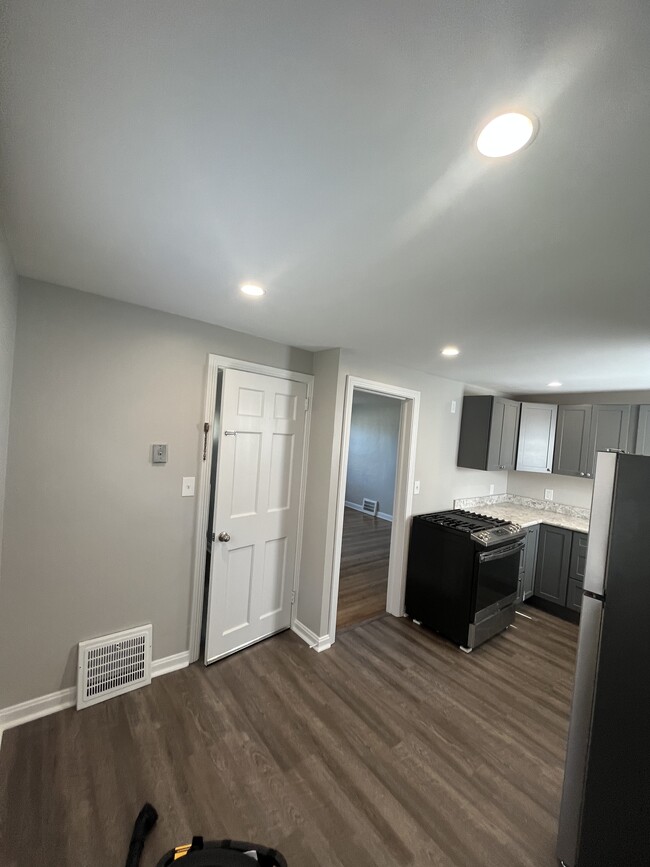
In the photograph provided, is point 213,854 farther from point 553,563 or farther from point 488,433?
point 553,563

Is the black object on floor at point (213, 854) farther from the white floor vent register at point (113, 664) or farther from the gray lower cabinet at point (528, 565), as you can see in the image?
Result: the gray lower cabinet at point (528, 565)

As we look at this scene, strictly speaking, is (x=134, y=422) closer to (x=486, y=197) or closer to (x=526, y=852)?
(x=486, y=197)

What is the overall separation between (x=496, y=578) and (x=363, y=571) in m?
1.79

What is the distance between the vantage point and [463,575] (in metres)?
2.76

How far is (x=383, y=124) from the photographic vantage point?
714 mm

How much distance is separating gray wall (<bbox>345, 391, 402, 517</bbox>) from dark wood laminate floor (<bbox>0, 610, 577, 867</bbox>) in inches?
177

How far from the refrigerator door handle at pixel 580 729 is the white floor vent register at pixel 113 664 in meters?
2.25

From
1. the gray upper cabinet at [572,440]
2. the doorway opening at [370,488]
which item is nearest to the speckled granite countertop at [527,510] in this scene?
the gray upper cabinet at [572,440]

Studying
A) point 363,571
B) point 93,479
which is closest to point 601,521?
point 93,479

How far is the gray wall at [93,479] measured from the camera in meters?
1.75

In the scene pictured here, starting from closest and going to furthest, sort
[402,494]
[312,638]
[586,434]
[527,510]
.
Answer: [312,638] < [402,494] < [586,434] < [527,510]

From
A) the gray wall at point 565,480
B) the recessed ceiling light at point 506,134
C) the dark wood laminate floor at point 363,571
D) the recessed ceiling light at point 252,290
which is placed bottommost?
the dark wood laminate floor at point 363,571

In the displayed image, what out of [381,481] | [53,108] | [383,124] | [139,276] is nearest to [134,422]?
[139,276]

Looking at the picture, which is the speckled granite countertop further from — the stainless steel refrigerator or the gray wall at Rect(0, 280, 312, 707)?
the gray wall at Rect(0, 280, 312, 707)
